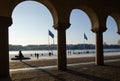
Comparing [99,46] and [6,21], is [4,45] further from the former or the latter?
[99,46]

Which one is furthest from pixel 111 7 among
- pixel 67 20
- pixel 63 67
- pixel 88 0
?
pixel 63 67

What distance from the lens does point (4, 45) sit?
42.7 ft

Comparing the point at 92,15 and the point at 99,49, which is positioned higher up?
the point at 92,15

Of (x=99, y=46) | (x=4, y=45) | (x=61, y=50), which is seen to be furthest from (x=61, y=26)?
(x=99, y=46)

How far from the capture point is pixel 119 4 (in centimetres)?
1994

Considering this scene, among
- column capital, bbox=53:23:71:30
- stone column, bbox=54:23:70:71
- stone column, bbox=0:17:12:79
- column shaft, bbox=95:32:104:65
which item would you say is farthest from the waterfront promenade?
column capital, bbox=53:23:71:30

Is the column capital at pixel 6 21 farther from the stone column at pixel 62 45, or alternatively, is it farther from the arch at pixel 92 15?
the arch at pixel 92 15

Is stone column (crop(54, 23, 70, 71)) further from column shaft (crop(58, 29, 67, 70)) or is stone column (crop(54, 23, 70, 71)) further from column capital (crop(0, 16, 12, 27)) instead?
column capital (crop(0, 16, 12, 27))

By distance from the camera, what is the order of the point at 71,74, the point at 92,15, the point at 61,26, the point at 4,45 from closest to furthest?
the point at 4,45, the point at 71,74, the point at 61,26, the point at 92,15

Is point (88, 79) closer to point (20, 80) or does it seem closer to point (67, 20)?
point (20, 80)

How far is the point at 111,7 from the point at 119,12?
1.11m

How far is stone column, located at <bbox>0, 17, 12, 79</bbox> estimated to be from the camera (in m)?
12.8

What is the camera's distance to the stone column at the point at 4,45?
12.8 m

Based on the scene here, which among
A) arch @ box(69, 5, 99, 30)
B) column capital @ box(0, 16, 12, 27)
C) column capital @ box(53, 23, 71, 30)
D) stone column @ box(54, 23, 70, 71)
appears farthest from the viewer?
arch @ box(69, 5, 99, 30)
